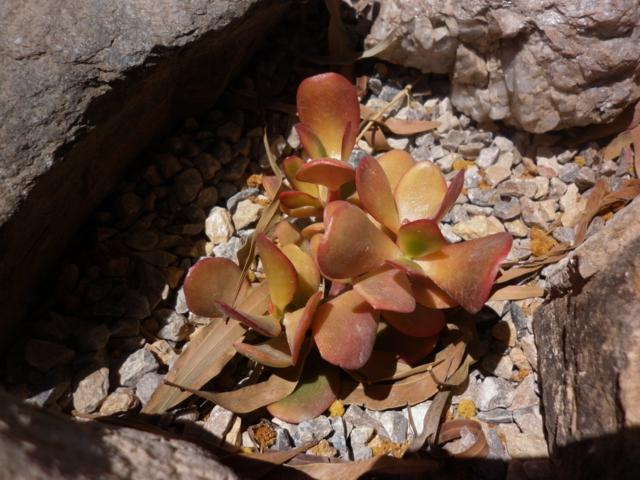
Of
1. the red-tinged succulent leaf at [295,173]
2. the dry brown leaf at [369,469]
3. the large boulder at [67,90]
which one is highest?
the large boulder at [67,90]

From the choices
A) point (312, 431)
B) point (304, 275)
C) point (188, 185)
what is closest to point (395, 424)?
point (312, 431)

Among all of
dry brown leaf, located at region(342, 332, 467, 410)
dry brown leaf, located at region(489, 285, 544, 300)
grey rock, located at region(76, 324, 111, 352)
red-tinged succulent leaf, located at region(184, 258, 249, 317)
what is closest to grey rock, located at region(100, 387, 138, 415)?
grey rock, located at region(76, 324, 111, 352)

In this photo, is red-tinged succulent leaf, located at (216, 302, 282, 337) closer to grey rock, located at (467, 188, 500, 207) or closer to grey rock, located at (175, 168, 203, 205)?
grey rock, located at (175, 168, 203, 205)

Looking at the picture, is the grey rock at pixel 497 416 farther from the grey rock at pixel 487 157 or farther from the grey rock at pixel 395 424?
the grey rock at pixel 487 157

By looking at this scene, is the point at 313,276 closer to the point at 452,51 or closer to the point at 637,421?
the point at 637,421

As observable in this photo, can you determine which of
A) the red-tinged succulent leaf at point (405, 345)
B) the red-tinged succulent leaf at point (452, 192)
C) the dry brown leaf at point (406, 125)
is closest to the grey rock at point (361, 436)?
the red-tinged succulent leaf at point (405, 345)

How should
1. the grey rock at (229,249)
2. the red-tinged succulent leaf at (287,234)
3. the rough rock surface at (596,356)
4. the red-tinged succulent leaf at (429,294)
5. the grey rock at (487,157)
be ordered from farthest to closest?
the grey rock at (487,157), the grey rock at (229,249), the red-tinged succulent leaf at (287,234), the red-tinged succulent leaf at (429,294), the rough rock surface at (596,356)
